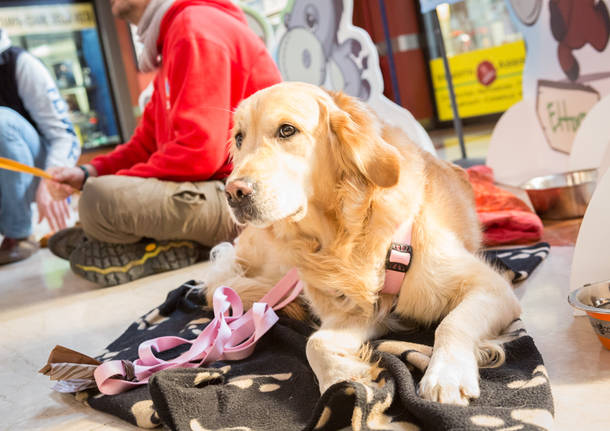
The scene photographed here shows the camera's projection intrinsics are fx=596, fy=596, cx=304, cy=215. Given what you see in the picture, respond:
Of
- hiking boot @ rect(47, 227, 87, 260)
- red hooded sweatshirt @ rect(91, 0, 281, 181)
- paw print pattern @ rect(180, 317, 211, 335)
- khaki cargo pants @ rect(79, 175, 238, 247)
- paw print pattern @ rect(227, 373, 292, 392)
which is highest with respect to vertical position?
red hooded sweatshirt @ rect(91, 0, 281, 181)

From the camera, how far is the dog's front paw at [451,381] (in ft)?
3.95

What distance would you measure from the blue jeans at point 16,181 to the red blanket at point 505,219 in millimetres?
3736

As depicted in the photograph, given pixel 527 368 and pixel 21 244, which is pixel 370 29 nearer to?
pixel 21 244

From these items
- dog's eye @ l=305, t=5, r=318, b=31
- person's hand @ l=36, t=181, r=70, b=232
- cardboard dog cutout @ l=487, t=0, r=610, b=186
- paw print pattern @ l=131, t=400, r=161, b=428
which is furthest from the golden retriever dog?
person's hand @ l=36, t=181, r=70, b=232

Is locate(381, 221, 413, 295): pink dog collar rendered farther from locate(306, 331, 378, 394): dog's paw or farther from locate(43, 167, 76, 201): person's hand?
locate(43, 167, 76, 201): person's hand

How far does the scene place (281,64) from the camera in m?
4.63

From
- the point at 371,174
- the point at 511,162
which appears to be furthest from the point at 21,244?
the point at 371,174

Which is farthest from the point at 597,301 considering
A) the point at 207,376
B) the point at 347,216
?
the point at 207,376

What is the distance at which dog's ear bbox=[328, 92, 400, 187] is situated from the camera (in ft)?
5.17

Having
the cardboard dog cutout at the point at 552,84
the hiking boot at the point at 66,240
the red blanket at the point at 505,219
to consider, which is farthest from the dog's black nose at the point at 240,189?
the hiking boot at the point at 66,240

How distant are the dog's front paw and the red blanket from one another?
4.75ft

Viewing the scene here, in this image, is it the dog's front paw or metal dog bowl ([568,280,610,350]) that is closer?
the dog's front paw

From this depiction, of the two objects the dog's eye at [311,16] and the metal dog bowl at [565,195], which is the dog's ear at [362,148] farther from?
the dog's eye at [311,16]

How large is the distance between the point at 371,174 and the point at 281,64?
127 inches
